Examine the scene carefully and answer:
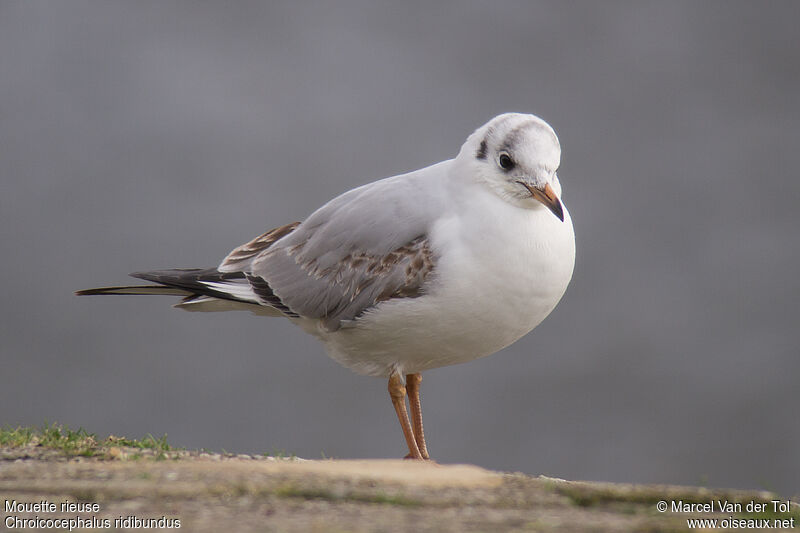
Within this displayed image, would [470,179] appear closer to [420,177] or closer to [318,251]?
Result: [420,177]

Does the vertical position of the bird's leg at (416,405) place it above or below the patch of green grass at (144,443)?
above

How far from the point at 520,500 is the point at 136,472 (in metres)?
1.39

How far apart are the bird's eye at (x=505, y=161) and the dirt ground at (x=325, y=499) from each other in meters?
1.50

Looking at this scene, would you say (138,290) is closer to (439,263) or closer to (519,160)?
(439,263)

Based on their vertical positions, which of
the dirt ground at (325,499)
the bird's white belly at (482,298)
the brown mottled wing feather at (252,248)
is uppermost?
the brown mottled wing feather at (252,248)

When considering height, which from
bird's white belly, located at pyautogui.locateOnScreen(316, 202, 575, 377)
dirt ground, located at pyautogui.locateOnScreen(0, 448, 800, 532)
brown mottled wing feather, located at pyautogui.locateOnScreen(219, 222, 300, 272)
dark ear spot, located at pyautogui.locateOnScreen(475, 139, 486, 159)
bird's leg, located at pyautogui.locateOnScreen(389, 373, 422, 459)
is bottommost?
dirt ground, located at pyautogui.locateOnScreen(0, 448, 800, 532)

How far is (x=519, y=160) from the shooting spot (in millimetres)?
4441

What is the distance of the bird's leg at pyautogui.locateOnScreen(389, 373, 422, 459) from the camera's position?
4.81 meters

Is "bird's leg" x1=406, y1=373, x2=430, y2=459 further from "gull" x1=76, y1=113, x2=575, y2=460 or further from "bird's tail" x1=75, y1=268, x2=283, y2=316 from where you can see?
"bird's tail" x1=75, y1=268, x2=283, y2=316

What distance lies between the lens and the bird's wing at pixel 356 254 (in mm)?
4566

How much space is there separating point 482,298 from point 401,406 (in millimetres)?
832

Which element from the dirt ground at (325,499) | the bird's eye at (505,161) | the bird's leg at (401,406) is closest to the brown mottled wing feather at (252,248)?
the bird's leg at (401,406)

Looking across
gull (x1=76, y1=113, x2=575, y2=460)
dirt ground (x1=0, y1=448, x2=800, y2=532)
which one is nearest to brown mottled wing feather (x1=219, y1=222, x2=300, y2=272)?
gull (x1=76, y1=113, x2=575, y2=460)

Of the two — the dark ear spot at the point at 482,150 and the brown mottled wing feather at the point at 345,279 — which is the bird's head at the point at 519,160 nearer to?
the dark ear spot at the point at 482,150
